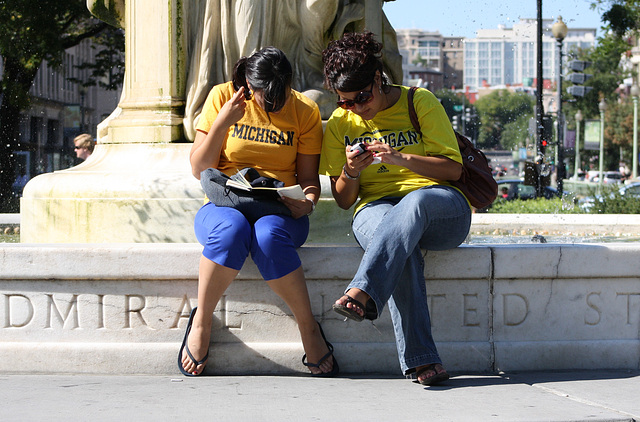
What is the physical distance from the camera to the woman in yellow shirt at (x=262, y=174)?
14.1 ft

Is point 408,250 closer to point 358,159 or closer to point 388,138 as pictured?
point 358,159

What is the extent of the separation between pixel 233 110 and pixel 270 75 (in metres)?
0.27

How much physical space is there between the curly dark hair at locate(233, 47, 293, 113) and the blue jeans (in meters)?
0.76

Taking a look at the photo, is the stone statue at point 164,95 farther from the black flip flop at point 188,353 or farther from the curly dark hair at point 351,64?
the curly dark hair at point 351,64

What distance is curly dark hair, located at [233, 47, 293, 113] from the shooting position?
4.53m

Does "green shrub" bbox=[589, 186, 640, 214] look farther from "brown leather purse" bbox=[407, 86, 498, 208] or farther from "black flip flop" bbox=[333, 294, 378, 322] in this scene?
"black flip flop" bbox=[333, 294, 378, 322]

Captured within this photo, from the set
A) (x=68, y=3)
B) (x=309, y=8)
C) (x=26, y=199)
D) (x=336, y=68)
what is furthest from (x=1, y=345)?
(x=68, y=3)

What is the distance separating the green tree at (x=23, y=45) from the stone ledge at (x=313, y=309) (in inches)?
652

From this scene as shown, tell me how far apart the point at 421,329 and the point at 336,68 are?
1.38m

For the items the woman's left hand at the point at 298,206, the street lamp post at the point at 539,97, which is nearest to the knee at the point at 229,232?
the woman's left hand at the point at 298,206

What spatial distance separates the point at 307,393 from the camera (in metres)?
4.10

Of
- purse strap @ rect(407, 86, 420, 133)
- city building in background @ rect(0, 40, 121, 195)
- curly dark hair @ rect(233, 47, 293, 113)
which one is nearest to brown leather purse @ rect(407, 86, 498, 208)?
purse strap @ rect(407, 86, 420, 133)

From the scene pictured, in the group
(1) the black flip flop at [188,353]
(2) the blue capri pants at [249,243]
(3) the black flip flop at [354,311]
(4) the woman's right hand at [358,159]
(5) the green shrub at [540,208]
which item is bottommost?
(1) the black flip flop at [188,353]

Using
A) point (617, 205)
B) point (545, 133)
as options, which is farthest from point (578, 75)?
point (617, 205)
